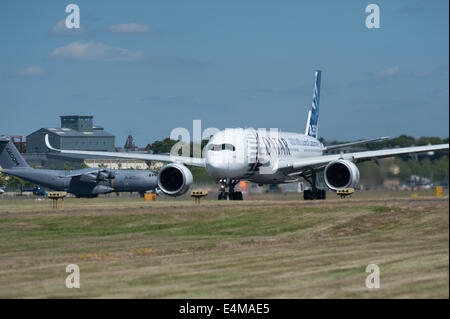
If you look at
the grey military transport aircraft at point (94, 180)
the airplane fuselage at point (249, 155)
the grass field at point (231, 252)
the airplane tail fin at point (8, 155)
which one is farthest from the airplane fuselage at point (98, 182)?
the grass field at point (231, 252)

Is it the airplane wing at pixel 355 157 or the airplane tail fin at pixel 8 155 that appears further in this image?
the airplane tail fin at pixel 8 155

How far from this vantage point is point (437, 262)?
65.3 ft

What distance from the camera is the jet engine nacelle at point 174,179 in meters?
51.2

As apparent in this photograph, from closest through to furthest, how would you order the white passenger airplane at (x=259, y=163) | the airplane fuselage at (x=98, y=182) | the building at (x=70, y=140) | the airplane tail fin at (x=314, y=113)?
1. the white passenger airplane at (x=259, y=163)
2. the airplane tail fin at (x=314, y=113)
3. the airplane fuselage at (x=98, y=182)
4. the building at (x=70, y=140)

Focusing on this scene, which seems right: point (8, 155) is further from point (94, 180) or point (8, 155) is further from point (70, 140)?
point (70, 140)

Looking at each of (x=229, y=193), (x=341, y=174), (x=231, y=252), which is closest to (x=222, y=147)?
(x=229, y=193)

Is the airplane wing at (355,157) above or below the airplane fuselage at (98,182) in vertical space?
below

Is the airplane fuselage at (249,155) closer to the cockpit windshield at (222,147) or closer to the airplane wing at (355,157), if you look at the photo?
the cockpit windshield at (222,147)

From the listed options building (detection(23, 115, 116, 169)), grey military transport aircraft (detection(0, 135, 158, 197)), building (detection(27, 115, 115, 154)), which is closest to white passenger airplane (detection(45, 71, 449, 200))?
A: grey military transport aircraft (detection(0, 135, 158, 197))

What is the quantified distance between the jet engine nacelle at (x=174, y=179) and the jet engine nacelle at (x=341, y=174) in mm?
8902

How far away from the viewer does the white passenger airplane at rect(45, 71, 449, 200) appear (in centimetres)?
5000

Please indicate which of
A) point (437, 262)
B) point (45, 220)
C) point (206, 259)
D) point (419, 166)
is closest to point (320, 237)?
point (206, 259)
